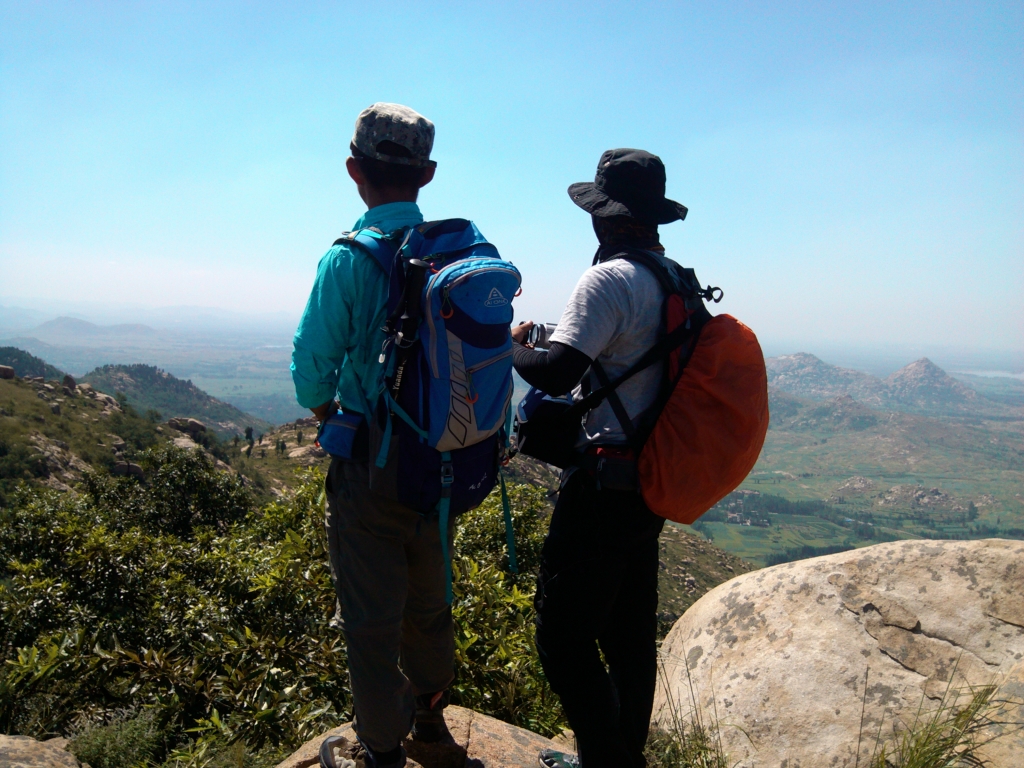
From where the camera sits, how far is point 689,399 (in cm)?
219

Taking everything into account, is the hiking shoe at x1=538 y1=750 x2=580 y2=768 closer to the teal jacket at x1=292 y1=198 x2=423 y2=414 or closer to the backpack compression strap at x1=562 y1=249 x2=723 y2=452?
the backpack compression strap at x1=562 y1=249 x2=723 y2=452

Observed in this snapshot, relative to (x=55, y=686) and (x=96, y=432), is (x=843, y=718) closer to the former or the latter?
(x=55, y=686)

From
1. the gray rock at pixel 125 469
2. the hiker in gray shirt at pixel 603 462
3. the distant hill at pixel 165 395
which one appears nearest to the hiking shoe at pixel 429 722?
the hiker in gray shirt at pixel 603 462

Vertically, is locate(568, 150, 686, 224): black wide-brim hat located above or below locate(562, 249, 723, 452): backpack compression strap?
above

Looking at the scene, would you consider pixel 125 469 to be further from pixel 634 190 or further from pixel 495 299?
pixel 634 190

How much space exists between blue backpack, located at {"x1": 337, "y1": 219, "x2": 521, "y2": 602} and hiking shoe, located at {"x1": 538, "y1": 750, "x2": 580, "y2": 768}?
4.10 feet

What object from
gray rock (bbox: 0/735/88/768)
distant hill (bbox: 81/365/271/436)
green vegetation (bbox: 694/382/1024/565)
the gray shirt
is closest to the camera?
the gray shirt

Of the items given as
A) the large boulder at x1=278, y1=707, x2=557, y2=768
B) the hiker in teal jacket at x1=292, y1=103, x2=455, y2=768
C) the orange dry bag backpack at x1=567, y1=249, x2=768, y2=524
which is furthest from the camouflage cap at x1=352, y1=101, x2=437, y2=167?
the large boulder at x1=278, y1=707, x2=557, y2=768

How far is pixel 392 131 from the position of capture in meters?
2.13

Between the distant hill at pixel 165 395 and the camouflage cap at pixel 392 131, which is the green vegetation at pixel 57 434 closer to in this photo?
the camouflage cap at pixel 392 131

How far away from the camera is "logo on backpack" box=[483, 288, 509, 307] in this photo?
2076mm

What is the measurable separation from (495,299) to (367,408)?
24.1 inches

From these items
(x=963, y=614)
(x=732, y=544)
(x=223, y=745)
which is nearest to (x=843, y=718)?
(x=963, y=614)

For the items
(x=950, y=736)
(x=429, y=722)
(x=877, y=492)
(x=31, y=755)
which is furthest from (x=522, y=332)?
(x=877, y=492)
